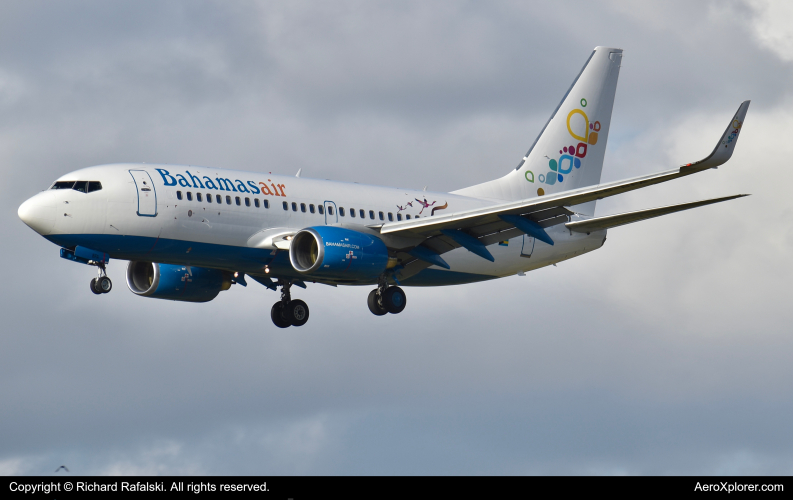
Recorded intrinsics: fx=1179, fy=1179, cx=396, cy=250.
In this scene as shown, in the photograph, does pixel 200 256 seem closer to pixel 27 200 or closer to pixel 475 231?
pixel 27 200

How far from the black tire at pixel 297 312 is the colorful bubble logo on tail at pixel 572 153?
12.9 metres

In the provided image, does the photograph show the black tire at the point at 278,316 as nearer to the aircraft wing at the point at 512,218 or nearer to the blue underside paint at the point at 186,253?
the blue underside paint at the point at 186,253

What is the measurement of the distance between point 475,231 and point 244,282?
11.1 meters

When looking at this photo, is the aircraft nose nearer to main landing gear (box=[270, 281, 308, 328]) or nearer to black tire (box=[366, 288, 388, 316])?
main landing gear (box=[270, 281, 308, 328])

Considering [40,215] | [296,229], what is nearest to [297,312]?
[296,229]

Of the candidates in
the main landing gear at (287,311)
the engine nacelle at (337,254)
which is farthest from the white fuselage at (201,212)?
the main landing gear at (287,311)

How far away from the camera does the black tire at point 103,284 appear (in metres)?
43.7

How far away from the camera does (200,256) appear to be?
45188 millimetres

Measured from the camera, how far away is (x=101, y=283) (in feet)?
144

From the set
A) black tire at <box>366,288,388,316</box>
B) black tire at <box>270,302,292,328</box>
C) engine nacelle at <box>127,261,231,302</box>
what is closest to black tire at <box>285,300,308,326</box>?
black tire at <box>270,302,292,328</box>

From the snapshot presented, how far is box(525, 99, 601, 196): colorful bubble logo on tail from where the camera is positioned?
190ft

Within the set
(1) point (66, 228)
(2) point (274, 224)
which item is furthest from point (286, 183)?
(1) point (66, 228)

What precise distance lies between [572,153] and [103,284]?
2536 centimetres

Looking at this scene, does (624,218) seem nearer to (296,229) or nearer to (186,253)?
(296,229)
